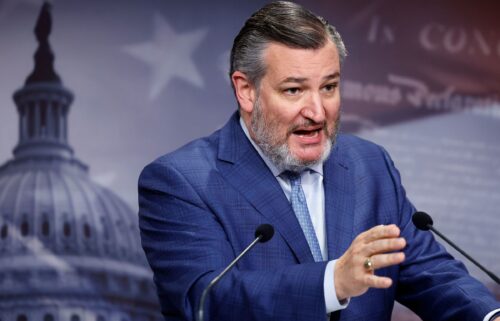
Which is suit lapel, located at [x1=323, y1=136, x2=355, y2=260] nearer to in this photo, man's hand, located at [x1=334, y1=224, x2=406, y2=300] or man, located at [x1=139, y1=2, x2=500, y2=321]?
man, located at [x1=139, y1=2, x2=500, y2=321]

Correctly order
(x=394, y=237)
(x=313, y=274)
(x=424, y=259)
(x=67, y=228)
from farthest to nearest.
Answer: (x=67, y=228), (x=424, y=259), (x=313, y=274), (x=394, y=237)

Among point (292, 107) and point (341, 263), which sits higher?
point (292, 107)

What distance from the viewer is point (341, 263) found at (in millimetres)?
1886

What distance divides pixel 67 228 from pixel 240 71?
6.37ft

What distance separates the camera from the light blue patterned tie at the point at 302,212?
2.26 meters

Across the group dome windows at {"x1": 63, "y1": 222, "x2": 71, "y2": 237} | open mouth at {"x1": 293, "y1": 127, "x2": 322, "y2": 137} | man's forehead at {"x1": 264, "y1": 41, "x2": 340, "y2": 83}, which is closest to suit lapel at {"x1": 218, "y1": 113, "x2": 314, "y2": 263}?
open mouth at {"x1": 293, "y1": 127, "x2": 322, "y2": 137}

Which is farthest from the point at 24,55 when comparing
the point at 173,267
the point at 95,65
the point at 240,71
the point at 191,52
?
the point at 173,267

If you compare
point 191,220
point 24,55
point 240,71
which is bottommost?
point 191,220

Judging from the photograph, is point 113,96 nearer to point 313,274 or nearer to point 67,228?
point 67,228

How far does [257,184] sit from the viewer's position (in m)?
2.33

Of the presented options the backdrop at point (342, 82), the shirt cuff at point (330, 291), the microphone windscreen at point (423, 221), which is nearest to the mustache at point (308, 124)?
the microphone windscreen at point (423, 221)

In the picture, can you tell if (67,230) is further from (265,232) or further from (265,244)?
(265,232)

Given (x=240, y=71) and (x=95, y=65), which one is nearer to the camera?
(x=240, y=71)

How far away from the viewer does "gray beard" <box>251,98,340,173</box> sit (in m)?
2.32
